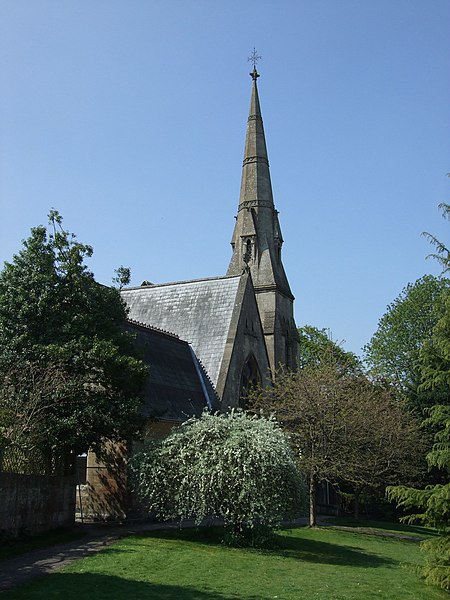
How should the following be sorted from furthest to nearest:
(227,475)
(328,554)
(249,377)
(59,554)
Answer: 1. (249,377)
2. (328,554)
3. (227,475)
4. (59,554)

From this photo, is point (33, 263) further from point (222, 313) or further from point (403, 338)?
point (403, 338)

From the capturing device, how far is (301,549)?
19422 millimetres

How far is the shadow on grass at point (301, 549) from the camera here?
17750 millimetres

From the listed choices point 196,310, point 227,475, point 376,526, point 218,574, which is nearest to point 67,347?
point 227,475

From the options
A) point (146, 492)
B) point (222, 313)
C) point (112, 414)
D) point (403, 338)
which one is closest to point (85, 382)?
point (112, 414)

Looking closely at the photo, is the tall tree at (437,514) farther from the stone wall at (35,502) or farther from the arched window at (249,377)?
the arched window at (249,377)

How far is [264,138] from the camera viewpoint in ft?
173

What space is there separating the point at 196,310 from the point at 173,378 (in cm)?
655

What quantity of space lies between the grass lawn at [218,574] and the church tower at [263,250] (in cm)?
2670

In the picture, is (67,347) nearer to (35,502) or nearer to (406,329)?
(35,502)

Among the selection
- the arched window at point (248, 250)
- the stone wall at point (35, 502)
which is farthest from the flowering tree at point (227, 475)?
the arched window at point (248, 250)

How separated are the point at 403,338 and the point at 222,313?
21491 millimetres

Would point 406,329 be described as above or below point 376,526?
above

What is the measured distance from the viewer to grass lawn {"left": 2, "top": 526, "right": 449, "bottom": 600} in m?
11.9
